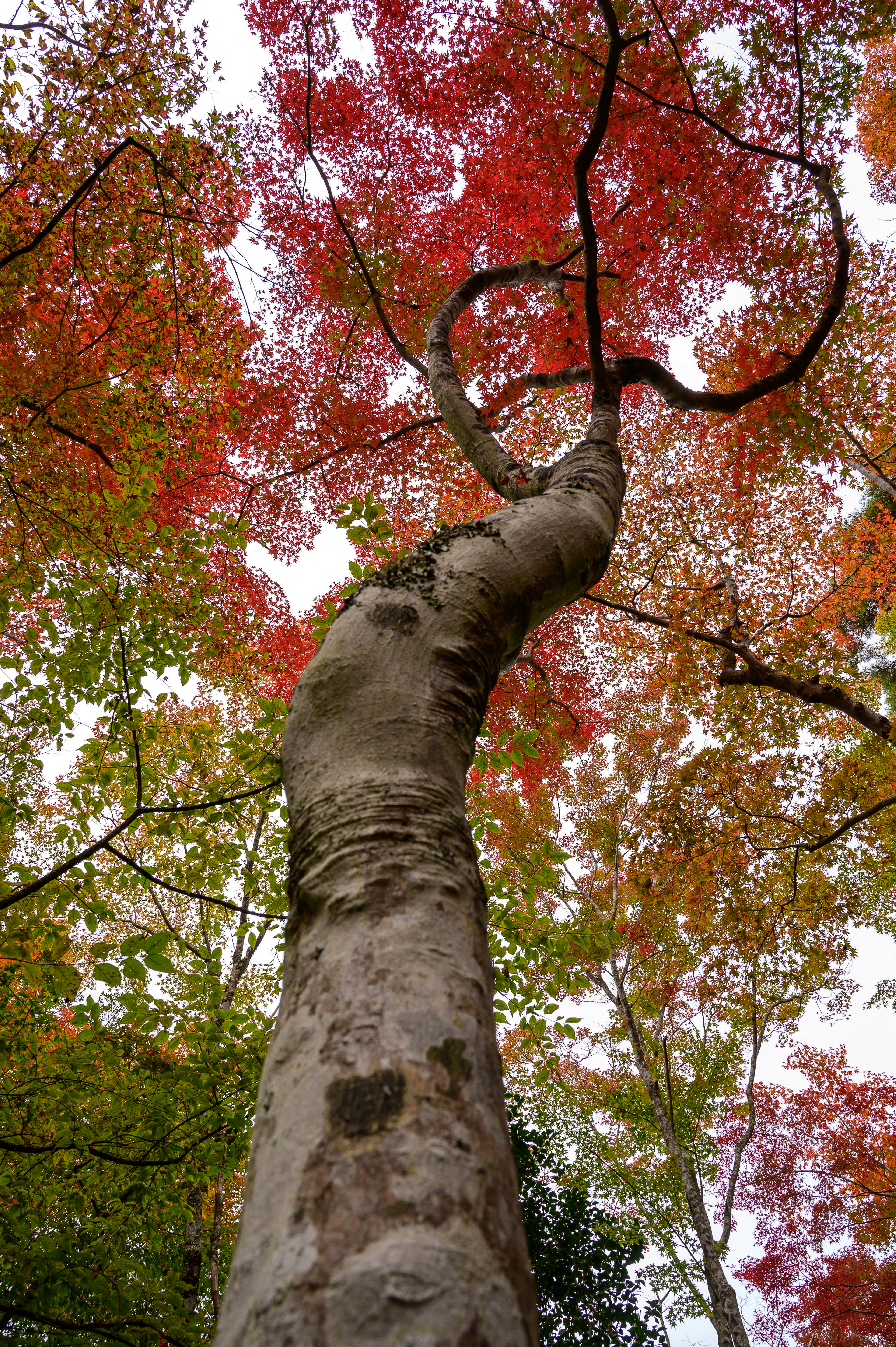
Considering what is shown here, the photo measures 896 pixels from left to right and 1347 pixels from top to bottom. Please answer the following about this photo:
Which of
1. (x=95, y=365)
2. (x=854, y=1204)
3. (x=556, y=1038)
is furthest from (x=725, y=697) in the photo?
(x=854, y=1204)

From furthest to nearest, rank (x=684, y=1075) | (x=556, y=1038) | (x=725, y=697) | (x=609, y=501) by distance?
(x=556, y=1038)
(x=684, y=1075)
(x=725, y=697)
(x=609, y=501)

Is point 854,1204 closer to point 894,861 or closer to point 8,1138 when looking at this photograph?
point 894,861

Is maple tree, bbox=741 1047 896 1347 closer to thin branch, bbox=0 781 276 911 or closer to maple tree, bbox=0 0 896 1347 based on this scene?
maple tree, bbox=0 0 896 1347

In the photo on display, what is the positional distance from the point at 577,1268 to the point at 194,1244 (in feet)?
15.3

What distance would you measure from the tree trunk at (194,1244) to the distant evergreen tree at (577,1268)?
3741 mm

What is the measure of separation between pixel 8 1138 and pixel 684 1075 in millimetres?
10813

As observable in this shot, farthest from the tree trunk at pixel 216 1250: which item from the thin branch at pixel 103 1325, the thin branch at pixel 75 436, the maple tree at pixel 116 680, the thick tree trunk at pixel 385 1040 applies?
the thin branch at pixel 75 436

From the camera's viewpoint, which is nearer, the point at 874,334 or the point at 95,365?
the point at 95,365

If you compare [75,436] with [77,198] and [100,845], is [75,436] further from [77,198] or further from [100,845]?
[100,845]

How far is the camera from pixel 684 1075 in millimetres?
10625

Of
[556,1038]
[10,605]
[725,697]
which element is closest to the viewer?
[10,605]

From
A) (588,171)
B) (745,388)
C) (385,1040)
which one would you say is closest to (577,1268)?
(385,1040)

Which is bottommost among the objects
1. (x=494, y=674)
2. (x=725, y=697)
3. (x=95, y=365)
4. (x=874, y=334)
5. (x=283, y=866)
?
(x=494, y=674)

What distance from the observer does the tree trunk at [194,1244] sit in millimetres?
7051
